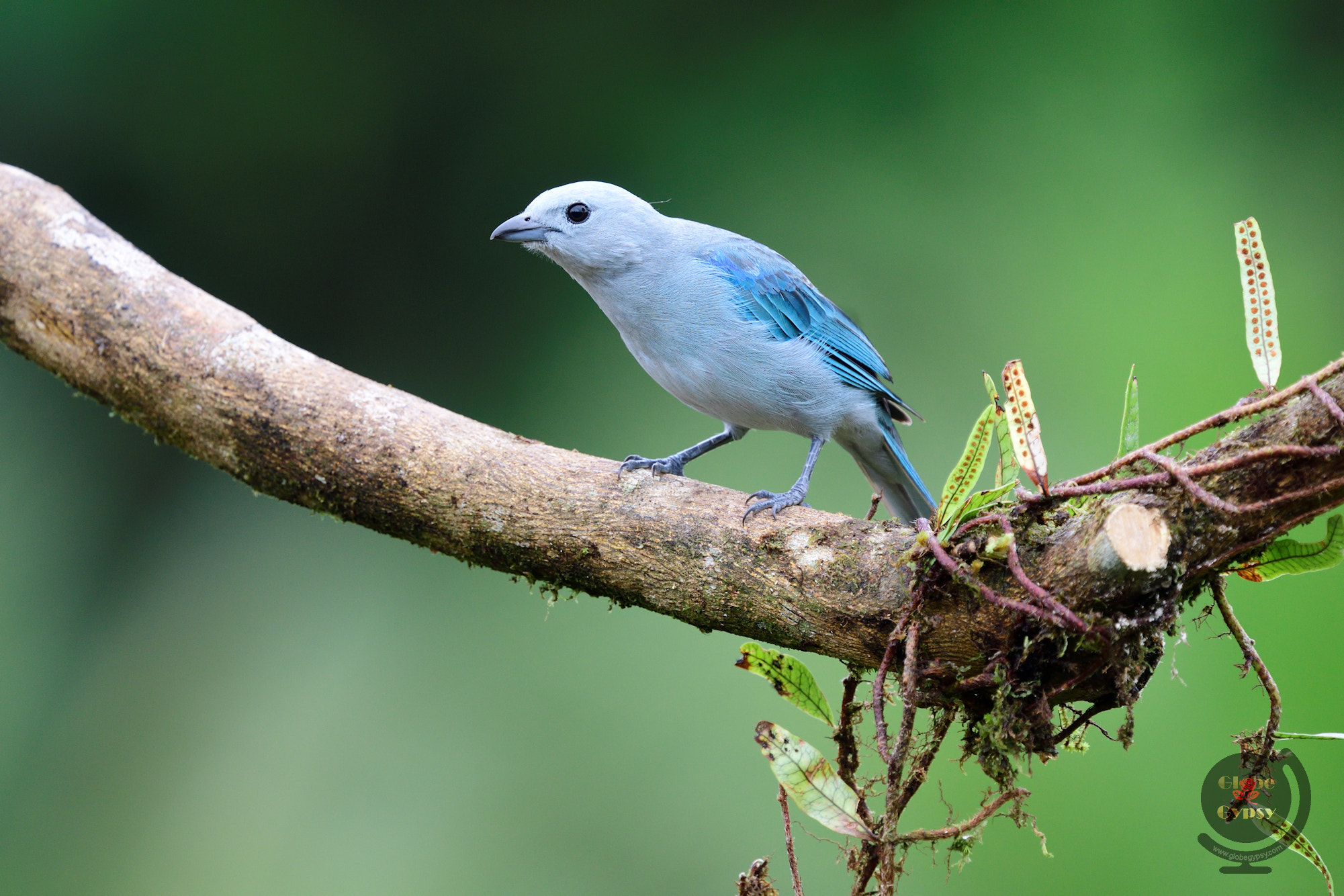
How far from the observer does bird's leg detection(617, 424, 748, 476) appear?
2.67 meters

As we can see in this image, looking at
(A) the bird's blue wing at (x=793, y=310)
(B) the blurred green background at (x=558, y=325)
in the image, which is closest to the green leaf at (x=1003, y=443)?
(A) the bird's blue wing at (x=793, y=310)

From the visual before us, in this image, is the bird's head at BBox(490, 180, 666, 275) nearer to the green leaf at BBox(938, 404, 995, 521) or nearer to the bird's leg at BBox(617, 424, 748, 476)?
the bird's leg at BBox(617, 424, 748, 476)

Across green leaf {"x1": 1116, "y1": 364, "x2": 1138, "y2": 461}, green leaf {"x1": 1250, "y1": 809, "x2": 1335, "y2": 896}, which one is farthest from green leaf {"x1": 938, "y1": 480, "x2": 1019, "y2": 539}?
green leaf {"x1": 1250, "y1": 809, "x2": 1335, "y2": 896}

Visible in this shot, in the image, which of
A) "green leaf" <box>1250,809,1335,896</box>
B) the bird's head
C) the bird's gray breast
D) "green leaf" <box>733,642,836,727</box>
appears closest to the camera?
"green leaf" <box>733,642,836,727</box>

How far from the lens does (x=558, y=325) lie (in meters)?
5.21

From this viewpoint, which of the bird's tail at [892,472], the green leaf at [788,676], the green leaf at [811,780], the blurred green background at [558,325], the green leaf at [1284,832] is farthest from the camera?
the blurred green background at [558,325]

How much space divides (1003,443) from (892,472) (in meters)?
1.31

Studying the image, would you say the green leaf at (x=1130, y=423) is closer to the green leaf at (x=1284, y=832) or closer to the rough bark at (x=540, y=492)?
the rough bark at (x=540, y=492)

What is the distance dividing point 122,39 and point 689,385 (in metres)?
3.92

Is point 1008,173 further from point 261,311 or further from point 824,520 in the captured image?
point 261,311

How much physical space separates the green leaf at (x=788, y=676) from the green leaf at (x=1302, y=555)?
31.5 inches

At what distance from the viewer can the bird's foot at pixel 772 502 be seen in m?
2.33

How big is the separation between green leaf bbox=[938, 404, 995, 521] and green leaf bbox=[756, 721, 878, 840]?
53 cm

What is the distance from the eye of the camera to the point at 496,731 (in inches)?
179
